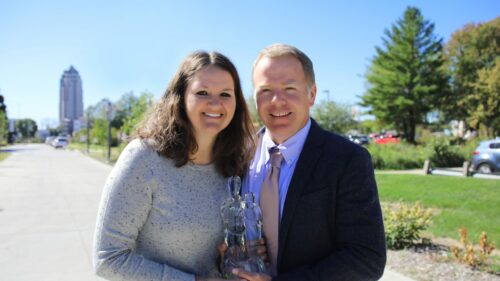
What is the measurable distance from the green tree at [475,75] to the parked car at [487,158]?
20184mm

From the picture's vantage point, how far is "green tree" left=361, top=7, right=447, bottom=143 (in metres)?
36.4

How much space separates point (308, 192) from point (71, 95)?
591 feet

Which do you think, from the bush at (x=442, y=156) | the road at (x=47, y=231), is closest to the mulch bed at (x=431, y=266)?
the road at (x=47, y=231)

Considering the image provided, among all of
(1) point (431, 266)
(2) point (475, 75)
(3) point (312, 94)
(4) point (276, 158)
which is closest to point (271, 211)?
(4) point (276, 158)

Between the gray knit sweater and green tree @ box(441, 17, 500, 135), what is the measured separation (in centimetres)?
3789

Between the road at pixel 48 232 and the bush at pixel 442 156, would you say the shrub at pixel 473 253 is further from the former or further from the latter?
the bush at pixel 442 156

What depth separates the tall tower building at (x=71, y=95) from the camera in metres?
164

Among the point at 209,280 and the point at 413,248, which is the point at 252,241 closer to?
the point at 209,280

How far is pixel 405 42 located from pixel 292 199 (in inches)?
1568

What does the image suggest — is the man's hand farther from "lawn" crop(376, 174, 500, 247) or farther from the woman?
"lawn" crop(376, 174, 500, 247)

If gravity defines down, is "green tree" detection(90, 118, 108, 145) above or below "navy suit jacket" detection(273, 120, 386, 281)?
Answer: above

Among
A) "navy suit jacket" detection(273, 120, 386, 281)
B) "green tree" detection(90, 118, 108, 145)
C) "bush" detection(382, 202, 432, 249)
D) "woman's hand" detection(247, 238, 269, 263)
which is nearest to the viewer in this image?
"navy suit jacket" detection(273, 120, 386, 281)

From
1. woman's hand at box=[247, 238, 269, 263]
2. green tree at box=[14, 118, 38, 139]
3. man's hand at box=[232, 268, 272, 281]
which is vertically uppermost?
green tree at box=[14, 118, 38, 139]

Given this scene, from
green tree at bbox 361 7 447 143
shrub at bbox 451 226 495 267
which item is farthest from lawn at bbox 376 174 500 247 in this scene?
green tree at bbox 361 7 447 143
